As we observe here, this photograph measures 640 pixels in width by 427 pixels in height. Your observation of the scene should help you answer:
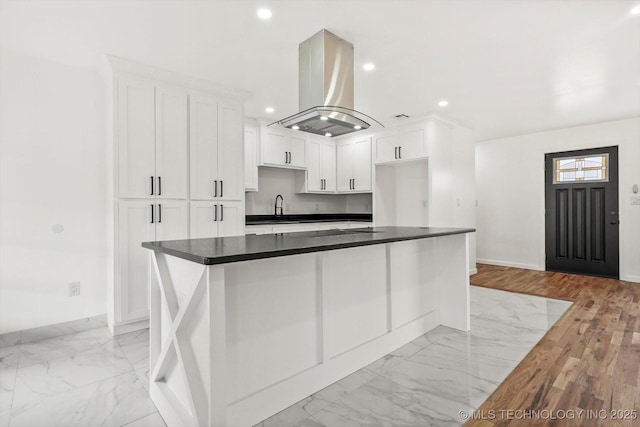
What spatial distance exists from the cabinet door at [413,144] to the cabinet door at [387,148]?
4.4 inches

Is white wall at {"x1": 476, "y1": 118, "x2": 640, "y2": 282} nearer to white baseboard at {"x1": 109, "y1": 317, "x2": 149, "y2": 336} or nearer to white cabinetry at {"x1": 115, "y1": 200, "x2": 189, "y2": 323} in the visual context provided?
white cabinetry at {"x1": 115, "y1": 200, "x2": 189, "y2": 323}

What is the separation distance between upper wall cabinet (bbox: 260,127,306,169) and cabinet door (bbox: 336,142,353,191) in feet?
2.42

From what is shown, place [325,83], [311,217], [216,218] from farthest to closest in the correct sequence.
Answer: [311,217] < [216,218] < [325,83]

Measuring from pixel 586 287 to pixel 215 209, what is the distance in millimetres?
5066

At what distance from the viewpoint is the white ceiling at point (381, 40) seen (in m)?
2.28

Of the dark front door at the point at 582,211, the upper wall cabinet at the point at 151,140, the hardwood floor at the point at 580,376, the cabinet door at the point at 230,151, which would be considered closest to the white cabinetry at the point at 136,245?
the upper wall cabinet at the point at 151,140

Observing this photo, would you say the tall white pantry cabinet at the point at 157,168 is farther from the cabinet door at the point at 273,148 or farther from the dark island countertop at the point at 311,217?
the dark island countertop at the point at 311,217

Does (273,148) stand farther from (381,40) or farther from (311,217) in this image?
(381,40)

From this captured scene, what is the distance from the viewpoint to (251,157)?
4805mm

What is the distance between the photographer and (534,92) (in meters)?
3.90

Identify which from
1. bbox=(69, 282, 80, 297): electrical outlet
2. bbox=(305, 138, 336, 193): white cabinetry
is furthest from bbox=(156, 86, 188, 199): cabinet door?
bbox=(305, 138, 336, 193): white cabinetry

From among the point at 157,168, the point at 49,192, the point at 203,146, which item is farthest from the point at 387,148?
the point at 49,192

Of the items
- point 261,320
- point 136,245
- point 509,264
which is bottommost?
point 509,264

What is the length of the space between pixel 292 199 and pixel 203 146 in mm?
2431
